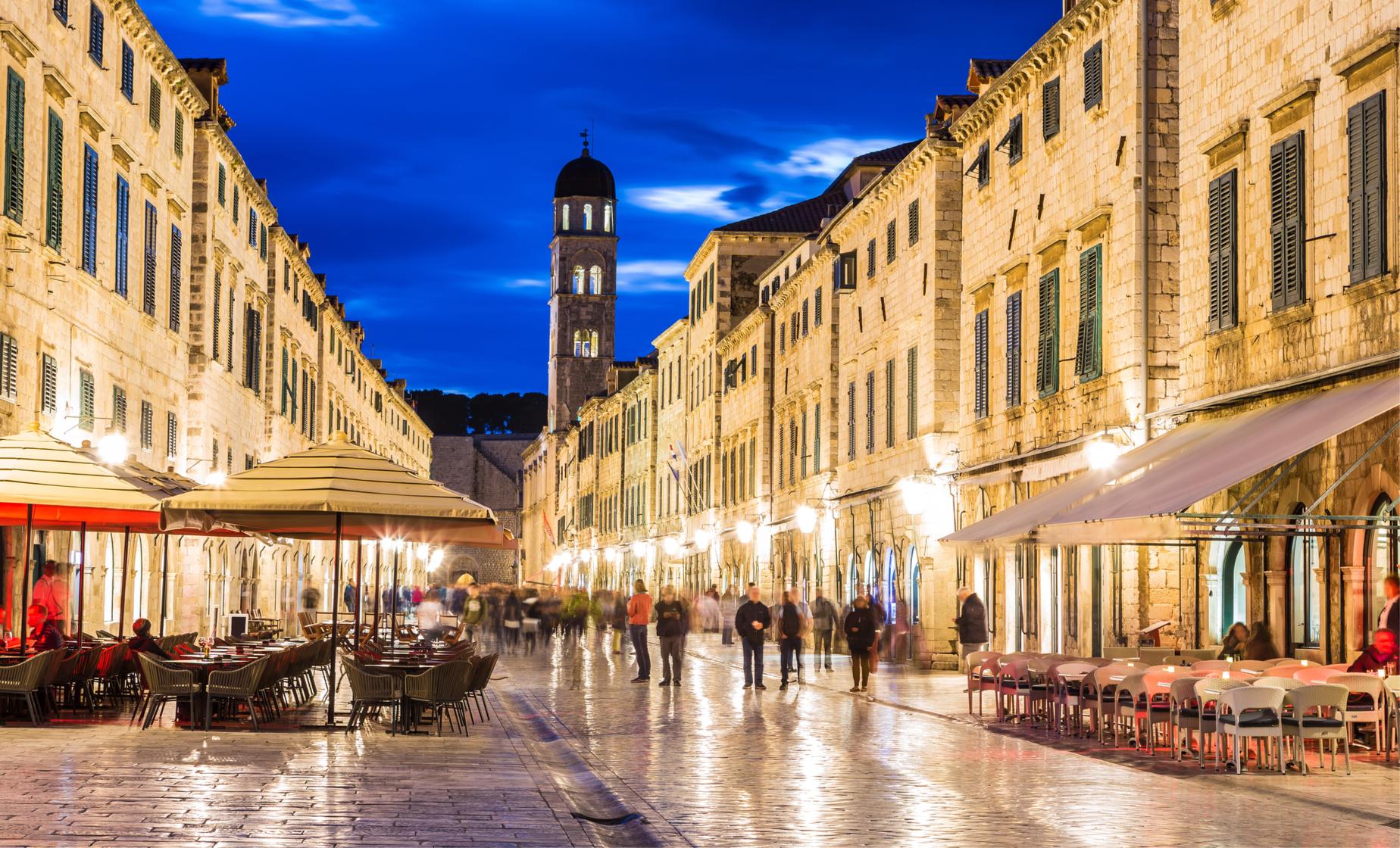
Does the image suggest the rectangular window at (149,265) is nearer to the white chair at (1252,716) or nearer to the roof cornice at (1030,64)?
the roof cornice at (1030,64)

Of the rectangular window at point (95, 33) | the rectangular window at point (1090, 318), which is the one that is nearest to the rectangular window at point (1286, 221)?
the rectangular window at point (1090, 318)

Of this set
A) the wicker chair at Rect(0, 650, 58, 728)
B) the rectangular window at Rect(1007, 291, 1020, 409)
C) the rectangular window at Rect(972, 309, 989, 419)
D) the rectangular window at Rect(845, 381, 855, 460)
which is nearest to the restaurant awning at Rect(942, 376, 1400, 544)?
the rectangular window at Rect(1007, 291, 1020, 409)

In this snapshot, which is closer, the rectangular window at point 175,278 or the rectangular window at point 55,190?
the rectangular window at point 55,190

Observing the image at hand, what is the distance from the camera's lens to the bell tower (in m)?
113

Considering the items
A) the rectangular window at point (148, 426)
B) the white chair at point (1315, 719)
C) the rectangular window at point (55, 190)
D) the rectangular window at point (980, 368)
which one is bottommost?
the white chair at point (1315, 719)

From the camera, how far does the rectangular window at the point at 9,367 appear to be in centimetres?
2375

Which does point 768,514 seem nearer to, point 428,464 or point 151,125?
point 151,125

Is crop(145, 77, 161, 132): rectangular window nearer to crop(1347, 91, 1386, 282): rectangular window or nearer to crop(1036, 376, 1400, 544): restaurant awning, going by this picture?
crop(1036, 376, 1400, 544): restaurant awning

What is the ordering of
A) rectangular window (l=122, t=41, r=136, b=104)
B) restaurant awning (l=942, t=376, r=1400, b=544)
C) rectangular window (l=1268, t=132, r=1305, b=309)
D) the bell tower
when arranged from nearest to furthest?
1. restaurant awning (l=942, t=376, r=1400, b=544)
2. rectangular window (l=1268, t=132, r=1305, b=309)
3. rectangular window (l=122, t=41, r=136, b=104)
4. the bell tower

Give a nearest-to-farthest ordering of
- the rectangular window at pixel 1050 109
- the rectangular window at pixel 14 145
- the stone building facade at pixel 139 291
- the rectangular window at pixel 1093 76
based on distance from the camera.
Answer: the rectangular window at pixel 14 145
the stone building facade at pixel 139 291
the rectangular window at pixel 1093 76
the rectangular window at pixel 1050 109

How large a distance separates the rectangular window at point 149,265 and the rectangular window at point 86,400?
4391 millimetres

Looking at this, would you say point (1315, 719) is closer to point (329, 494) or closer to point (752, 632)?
point (329, 494)

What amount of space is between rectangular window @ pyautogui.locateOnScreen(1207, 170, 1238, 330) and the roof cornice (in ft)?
14.7

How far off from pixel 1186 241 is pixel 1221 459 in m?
6.22
